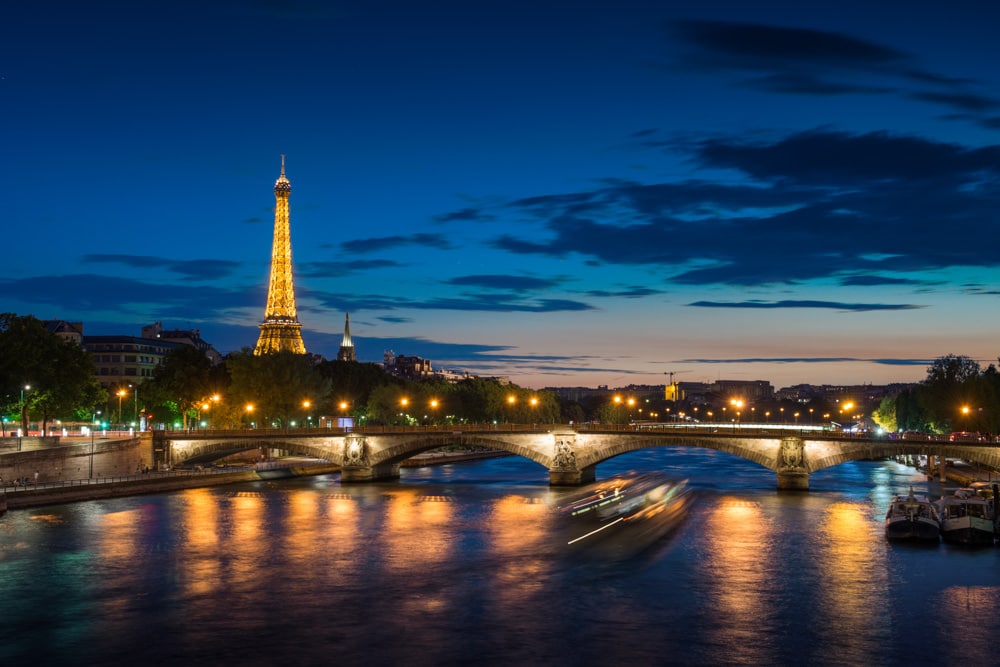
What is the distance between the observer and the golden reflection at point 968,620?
110ft

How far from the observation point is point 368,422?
→ 15138 centimetres

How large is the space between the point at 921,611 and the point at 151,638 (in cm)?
2608

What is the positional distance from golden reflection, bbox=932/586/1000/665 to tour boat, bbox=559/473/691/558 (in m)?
15.2

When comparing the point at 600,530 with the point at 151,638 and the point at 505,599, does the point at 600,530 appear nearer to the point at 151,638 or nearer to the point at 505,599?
the point at 505,599

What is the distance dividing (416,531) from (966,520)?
27696 mm

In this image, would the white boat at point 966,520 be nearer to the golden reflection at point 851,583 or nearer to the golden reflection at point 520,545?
the golden reflection at point 851,583

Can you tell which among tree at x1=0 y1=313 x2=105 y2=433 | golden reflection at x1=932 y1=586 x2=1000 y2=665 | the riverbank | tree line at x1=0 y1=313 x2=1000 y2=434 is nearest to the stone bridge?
the riverbank

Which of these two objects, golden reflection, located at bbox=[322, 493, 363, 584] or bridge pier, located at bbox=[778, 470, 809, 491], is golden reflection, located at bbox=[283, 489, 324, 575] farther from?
bridge pier, located at bbox=[778, 470, 809, 491]

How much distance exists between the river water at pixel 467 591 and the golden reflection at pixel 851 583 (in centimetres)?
14

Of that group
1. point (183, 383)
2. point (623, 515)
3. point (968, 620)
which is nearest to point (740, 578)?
point (968, 620)

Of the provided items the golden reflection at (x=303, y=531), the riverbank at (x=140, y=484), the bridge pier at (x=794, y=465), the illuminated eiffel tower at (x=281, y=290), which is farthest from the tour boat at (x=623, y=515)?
the illuminated eiffel tower at (x=281, y=290)

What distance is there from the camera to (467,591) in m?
42.5

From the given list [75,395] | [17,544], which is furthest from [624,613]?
[75,395]

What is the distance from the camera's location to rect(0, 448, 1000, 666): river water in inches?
1336
